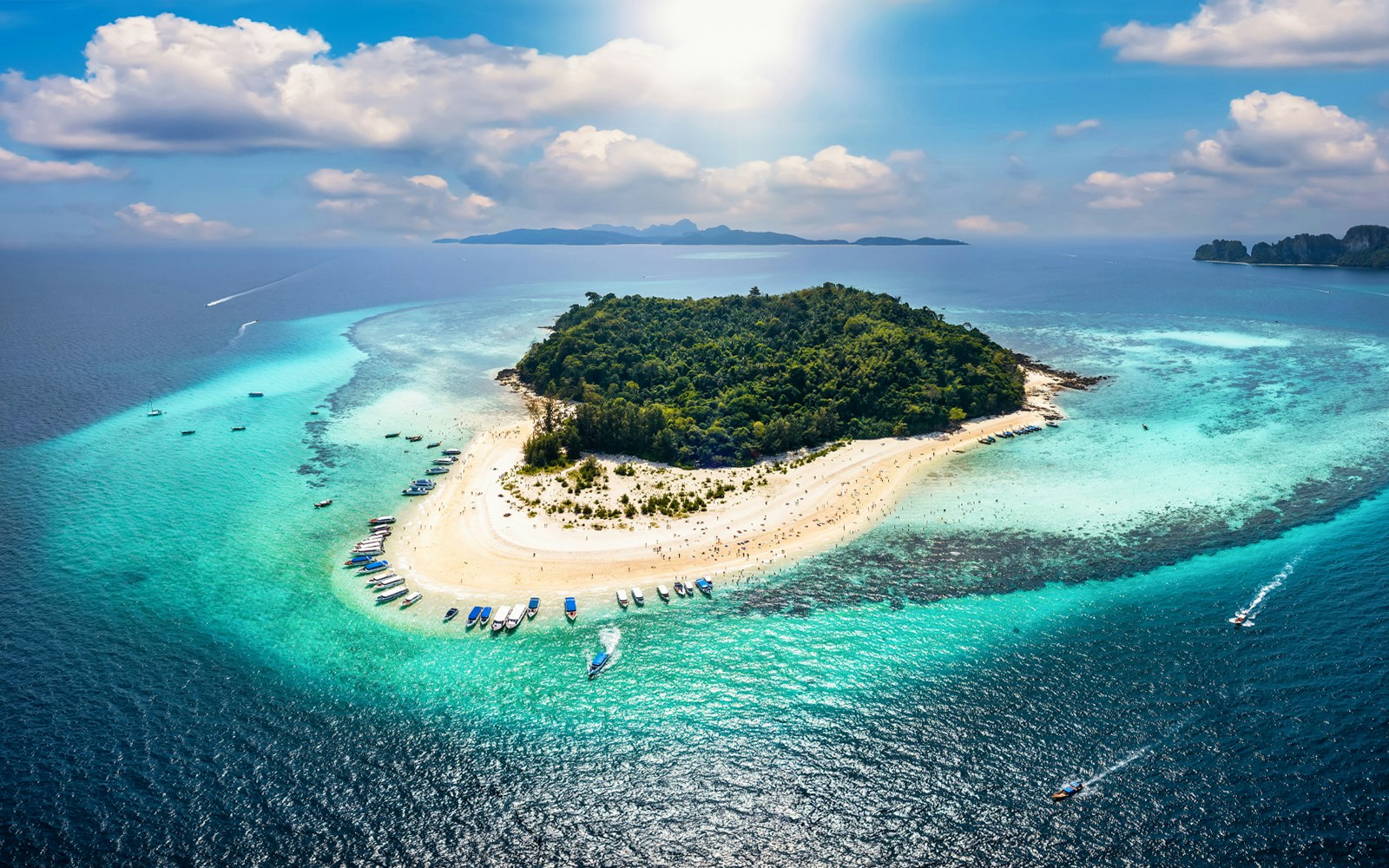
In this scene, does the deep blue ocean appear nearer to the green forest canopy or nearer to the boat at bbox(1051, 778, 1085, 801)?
the boat at bbox(1051, 778, 1085, 801)

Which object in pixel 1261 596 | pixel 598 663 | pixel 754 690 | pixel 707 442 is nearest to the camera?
pixel 754 690

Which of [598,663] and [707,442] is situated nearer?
[598,663]

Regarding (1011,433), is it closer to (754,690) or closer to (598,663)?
(754,690)

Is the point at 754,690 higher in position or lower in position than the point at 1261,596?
lower

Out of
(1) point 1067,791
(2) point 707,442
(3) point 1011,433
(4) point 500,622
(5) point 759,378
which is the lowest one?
(1) point 1067,791

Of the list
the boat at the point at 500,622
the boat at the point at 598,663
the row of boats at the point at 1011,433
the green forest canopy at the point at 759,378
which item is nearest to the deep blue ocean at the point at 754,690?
the boat at the point at 598,663

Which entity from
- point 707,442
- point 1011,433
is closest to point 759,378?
point 707,442
